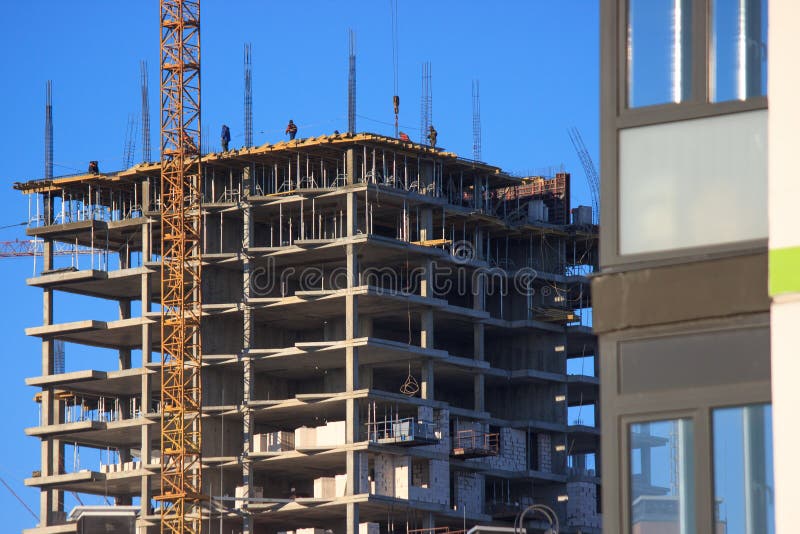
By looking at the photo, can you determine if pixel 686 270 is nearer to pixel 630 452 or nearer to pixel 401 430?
pixel 630 452

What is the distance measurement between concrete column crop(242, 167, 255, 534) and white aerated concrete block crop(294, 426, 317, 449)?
4116 mm

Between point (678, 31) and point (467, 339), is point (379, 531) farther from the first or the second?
point (678, 31)

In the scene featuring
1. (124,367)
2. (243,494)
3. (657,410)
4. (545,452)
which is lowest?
(243,494)

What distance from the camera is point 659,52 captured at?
1850 centimetres

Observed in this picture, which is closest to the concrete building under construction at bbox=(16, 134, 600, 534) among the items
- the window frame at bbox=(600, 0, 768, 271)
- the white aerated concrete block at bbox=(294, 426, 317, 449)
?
the white aerated concrete block at bbox=(294, 426, 317, 449)

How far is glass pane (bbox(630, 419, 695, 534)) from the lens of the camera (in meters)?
17.7

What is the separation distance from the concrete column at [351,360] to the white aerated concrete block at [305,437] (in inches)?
97.2

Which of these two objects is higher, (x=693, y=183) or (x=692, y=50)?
(x=692, y=50)

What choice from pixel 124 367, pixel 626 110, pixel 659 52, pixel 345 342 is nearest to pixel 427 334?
pixel 345 342

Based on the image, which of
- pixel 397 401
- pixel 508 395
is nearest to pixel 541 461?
pixel 508 395

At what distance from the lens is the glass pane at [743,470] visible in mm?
17047

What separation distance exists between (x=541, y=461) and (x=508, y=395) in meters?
6.54

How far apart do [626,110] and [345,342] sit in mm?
104785

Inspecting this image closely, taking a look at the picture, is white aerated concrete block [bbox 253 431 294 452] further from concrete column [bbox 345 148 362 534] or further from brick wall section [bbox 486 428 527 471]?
brick wall section [bbox 486 428 527 471]
